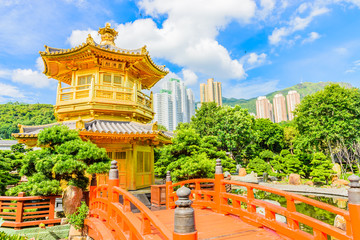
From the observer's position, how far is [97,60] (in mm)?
9867

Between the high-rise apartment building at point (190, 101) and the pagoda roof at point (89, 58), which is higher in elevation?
the high-rise apartment building at point (190, 101)

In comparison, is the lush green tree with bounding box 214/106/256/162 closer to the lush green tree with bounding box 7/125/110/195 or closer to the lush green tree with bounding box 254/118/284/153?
the lush green tree with bounding box 254/118/284/153

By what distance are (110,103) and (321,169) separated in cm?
2057

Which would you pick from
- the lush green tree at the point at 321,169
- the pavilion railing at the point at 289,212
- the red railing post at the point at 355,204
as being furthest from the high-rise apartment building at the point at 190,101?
the red railing post at the point at 355,204

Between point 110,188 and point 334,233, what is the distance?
4097 millimetres

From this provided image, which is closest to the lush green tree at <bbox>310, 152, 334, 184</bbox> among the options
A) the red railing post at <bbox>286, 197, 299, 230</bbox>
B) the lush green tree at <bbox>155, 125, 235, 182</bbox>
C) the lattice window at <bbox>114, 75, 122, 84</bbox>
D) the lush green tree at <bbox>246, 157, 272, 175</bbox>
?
the lush green tree at <bbox>246, 157, 272, 175</bbox>

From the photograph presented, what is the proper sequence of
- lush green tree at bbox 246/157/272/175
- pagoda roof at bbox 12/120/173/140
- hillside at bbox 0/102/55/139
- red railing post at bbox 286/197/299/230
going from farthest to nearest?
hillside at bbox 0/102/55/139 → lush green tree at bbox 246/157/272/175 → pagoda roof at bbox 12/120/173/140 → red railing post at bbox 286/197/299/230

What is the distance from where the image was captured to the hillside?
54.3 m

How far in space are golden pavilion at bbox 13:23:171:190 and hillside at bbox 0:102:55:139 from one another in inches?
2069

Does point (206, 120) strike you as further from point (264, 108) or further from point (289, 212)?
point (264, 108)

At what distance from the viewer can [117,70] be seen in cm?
1047

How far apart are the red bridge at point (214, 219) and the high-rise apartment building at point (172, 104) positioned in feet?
197

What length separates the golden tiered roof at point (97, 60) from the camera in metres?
9.50

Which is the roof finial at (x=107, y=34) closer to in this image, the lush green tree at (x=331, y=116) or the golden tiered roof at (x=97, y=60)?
the golden tiered roof at (x=97, y=60)
